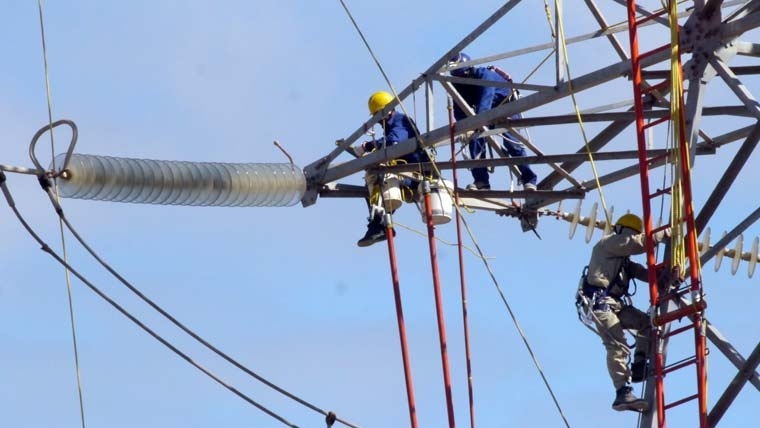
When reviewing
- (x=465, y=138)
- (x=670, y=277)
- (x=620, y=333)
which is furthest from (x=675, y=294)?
(x=465, y=138)

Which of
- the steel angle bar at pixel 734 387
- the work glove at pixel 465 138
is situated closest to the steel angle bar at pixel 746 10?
the steel angle bar at pixel 734 387

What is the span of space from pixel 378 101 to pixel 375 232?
7.04 feet

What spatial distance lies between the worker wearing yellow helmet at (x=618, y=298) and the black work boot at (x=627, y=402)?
0.01m

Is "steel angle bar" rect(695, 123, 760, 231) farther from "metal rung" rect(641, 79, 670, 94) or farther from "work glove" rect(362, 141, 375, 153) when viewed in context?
"work glove" rect(362, 141, 375, 153)

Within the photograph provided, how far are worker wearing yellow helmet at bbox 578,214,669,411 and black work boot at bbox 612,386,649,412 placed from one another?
0.01 m

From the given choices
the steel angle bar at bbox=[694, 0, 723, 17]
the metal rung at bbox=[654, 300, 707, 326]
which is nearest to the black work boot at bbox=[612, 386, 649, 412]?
the metal rung at bbox=[654, 300, 707, 326]

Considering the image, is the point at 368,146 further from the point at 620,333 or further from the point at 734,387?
the point at 734,387

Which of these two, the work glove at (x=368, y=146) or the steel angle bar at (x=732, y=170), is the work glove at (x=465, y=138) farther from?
the steel angle bar at (x=732, y=170)

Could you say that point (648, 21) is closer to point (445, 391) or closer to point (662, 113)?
point (662, 113)

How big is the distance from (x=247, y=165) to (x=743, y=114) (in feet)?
17.3

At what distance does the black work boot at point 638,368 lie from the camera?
879 inches

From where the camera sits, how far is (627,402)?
22.1m

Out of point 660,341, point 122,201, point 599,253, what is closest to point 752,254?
point 599,253

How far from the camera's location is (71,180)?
66.8 feet
